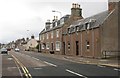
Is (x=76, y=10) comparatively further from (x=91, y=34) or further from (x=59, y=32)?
(x=91, y=34)

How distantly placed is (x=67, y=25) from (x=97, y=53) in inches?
973

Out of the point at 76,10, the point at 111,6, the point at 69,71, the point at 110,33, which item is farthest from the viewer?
the point at 76,10

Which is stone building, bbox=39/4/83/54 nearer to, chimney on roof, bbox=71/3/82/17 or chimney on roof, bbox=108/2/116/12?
chimney on roof, bbox=71/3/82/17

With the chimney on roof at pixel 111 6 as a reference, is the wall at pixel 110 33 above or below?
below

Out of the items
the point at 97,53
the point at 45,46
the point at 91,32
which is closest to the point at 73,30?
the point at 91,32

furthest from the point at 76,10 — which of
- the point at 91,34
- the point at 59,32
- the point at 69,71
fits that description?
the point at 69,71

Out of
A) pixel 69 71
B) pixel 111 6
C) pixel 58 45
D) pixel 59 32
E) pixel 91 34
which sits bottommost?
pixel 69 71

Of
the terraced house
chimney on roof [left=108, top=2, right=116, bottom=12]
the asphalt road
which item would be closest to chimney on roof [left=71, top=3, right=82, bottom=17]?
the terraced house

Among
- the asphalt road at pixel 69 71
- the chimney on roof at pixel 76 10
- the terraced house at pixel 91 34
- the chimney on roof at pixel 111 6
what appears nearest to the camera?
the asphalt road at pixel 69 71

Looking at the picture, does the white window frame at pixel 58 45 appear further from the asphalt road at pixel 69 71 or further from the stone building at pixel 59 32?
the asphalt road at pixel 69 71

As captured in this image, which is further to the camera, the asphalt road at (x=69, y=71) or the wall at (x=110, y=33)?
the wall at (x=110, y=33)

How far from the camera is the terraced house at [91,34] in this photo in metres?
46.9

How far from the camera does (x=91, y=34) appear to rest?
50.0 metres

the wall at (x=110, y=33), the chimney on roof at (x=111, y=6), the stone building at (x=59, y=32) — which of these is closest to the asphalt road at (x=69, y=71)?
the wall at (x=110, y=33)
